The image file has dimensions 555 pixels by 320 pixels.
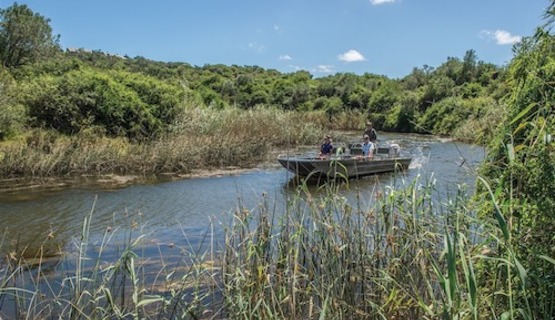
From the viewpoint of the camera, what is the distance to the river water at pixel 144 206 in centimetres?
916

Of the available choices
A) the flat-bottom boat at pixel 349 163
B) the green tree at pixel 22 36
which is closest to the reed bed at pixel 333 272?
the flat-bottom boat at pixel 349 163

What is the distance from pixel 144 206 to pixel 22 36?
89.4 feet

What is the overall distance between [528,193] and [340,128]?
39849 millimetres

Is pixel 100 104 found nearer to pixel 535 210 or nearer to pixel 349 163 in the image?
pixel 349 163

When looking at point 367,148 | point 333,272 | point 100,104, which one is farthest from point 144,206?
point 100,104

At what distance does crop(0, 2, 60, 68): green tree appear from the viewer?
32781 mm

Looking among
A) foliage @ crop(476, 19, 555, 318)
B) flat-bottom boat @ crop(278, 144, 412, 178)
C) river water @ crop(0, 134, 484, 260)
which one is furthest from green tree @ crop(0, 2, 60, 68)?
foliage @ crop(476, 19, 555, 318)

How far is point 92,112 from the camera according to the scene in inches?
810

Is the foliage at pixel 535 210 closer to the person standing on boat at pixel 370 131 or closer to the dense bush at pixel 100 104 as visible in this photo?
the person standing on boat at pixel 370 131

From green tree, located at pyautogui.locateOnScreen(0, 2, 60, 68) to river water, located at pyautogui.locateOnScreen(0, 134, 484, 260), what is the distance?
77.5 feet

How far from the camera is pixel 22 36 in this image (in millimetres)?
33219

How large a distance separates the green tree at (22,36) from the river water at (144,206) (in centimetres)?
2362

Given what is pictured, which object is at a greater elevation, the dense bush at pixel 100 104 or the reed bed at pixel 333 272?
the dense bush at pixel 100 104

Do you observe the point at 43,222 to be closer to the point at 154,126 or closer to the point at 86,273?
the point at 86,273
